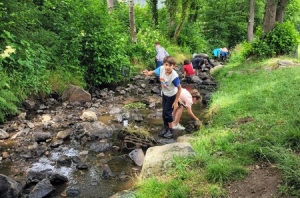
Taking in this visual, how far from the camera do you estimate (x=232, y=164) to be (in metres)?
5.01

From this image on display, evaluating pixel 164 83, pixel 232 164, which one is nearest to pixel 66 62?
pixel 164 83

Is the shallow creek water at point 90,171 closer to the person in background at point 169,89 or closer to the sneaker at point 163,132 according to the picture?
the sneaker at point 163,132

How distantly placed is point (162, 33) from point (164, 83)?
61.4 feet

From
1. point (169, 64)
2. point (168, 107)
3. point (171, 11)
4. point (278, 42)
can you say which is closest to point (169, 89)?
point (168, 107)

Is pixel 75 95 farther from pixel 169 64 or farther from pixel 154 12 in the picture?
pixel 154 12

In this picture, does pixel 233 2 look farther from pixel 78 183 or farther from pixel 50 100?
pixel 78 183

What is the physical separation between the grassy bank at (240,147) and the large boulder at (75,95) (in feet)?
15.2

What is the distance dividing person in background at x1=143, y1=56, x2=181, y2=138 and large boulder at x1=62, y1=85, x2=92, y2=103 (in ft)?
13.7

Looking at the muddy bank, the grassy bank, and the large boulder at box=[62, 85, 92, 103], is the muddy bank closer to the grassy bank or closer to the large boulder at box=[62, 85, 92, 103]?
the large boulder at box=[62, 85, 92, 103]

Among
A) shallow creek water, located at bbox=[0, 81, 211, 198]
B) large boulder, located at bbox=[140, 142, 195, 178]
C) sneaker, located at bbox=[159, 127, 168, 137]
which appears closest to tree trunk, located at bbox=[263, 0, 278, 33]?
sneaker, located at bbox=[159, 127, 168, 137]

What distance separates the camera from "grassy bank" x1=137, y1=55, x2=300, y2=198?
4498mm

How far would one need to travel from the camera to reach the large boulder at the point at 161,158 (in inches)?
209

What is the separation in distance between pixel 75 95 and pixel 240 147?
7219 millimetres

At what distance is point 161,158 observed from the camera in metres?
5.51
